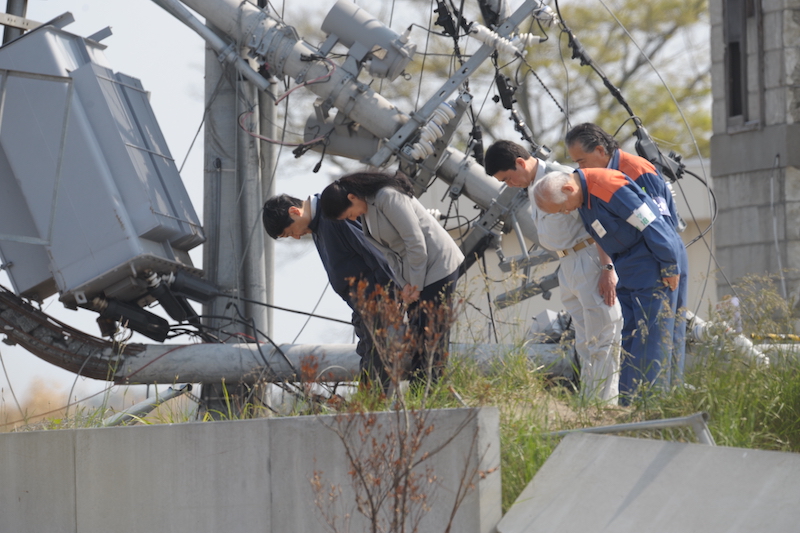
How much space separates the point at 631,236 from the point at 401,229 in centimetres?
112

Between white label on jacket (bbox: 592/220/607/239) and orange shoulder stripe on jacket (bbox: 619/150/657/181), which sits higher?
orange shoulder stripe on jacket (bbox: 619/150/657/181)

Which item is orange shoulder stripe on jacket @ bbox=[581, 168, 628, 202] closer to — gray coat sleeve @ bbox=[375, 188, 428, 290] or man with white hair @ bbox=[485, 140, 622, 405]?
man with white hair @ bbox=[485, 140, 622, 405]

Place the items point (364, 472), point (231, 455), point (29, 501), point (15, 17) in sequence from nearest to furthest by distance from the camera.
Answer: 1. point (364, 472)
2. point (231, 455)
3. point (29, 501)
4. point (15, 17)

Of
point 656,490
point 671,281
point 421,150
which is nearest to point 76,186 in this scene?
point 421,150

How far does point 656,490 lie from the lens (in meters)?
3.18

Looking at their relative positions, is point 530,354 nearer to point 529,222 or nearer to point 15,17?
point 529,222

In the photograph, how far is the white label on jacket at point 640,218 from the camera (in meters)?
4.63

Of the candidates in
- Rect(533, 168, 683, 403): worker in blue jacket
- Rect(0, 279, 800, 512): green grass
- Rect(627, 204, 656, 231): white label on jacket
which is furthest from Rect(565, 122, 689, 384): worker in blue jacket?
Rect(0, 279, 800, 512): green grass

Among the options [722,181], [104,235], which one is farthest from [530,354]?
[722,181]

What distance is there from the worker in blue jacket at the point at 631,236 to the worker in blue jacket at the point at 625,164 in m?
0.18

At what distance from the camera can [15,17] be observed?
836 centimetres

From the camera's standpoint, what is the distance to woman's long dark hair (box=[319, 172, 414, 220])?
4824 millimetres

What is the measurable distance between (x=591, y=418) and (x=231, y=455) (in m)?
1.45

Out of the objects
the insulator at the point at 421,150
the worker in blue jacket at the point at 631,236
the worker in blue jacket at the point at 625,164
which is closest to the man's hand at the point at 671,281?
the worker in blue jacket at the point at 631,236
